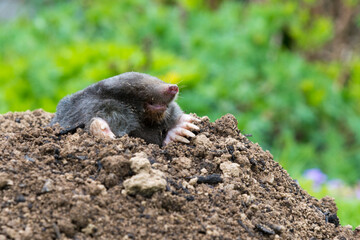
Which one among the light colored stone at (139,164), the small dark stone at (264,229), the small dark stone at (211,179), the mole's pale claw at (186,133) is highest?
the mole's pale claw at (186,133)

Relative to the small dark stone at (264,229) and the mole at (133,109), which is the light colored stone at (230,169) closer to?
the small dark stone at (264,229)

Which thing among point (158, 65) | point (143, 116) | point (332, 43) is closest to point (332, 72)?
point (332, 43)

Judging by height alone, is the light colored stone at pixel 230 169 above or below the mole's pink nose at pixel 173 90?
below

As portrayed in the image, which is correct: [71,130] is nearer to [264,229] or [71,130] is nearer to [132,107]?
[132,107]

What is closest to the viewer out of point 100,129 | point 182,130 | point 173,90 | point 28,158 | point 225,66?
point 28,158

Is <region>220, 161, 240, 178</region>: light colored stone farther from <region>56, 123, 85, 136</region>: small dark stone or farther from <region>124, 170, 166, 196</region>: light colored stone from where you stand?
<region>56, 123, 85, 136</region>: small dark stone

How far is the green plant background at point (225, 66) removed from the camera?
271 inches

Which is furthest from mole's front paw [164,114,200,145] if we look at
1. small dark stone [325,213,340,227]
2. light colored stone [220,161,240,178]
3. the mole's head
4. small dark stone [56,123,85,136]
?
small dark stone [325,213,340,227]

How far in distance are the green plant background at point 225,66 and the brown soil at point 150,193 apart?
3238 millimetres

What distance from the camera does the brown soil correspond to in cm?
219

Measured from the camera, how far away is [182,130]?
2977 millimetres

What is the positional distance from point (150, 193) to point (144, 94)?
99cm

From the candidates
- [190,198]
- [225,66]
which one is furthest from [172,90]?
[225,66]

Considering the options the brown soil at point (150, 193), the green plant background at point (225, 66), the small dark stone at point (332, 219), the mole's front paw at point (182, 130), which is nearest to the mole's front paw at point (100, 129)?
the brown soil at point (150, 193)
